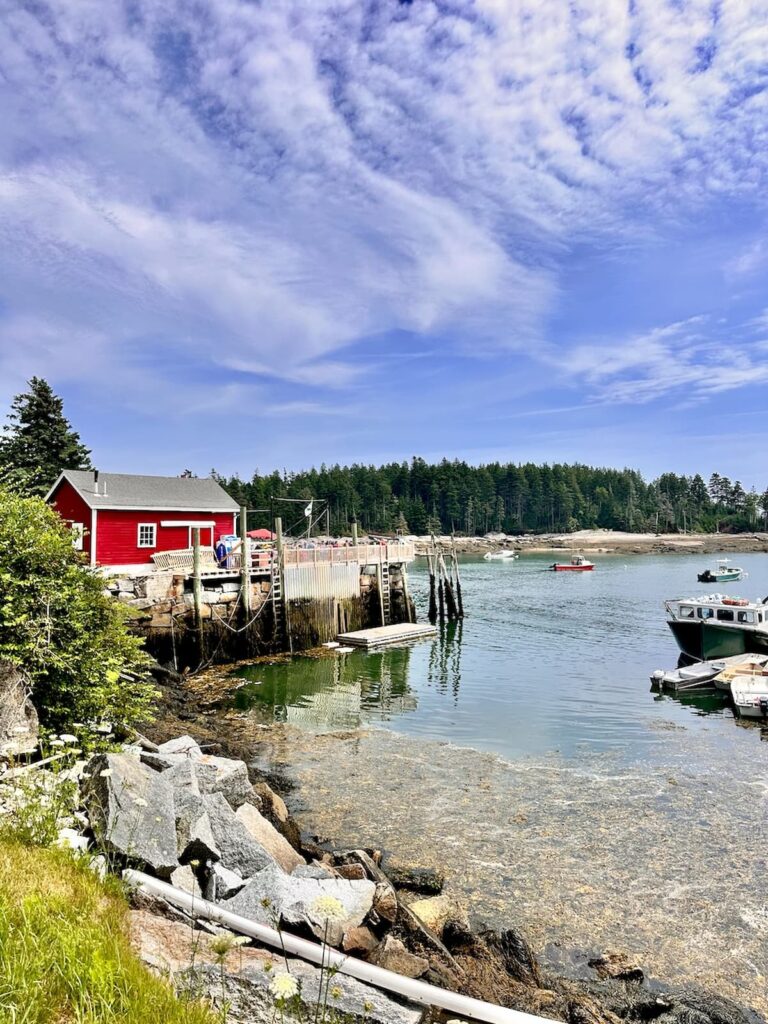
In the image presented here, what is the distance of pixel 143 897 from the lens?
5172mm

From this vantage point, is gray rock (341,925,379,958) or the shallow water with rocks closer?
gray rock (341,925,379,958)

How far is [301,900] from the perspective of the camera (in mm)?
5859

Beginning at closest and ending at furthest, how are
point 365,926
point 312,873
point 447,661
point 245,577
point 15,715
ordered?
point 365,926
point 312,873
point 15,715
point 245,577
point 447,661

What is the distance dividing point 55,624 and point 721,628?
24362 millimetres

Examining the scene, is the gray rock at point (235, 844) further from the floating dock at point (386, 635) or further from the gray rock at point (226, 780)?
the floating dock at point (386, 635)

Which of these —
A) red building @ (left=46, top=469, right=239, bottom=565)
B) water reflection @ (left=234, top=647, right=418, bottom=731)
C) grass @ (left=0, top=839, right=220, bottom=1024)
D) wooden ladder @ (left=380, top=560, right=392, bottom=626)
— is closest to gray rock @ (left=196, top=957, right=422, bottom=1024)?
grass @ (left=0, top=839, right=220, bottom=1024)

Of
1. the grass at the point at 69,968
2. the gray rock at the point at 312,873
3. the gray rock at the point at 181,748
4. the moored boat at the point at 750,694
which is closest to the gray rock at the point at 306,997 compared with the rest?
the grass at the point at 69,968

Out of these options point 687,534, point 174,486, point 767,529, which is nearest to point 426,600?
point 174,486

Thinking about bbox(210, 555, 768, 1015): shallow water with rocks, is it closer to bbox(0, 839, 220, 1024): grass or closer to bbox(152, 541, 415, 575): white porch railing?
bbox(152, 541, 415, 575): white porch railing

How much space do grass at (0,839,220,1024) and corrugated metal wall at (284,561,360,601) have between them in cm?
2452

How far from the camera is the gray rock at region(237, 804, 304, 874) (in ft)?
26.0

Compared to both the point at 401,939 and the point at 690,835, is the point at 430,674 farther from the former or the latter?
the point at 401,939

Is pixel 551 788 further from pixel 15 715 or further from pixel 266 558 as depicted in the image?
pixel 266 558

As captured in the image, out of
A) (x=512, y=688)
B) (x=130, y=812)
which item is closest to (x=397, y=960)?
(x=130, y=812)
